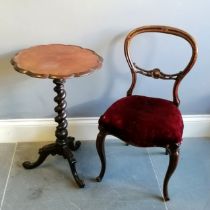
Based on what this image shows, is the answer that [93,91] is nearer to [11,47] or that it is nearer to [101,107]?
[101,107]

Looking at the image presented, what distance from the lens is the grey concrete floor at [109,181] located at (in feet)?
5.78

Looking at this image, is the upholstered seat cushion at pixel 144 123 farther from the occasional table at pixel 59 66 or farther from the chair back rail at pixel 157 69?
the occasional table at pixel 59 66

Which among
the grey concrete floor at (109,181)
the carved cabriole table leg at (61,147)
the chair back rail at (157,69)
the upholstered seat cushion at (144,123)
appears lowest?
the grey concrete floor at (109,181)

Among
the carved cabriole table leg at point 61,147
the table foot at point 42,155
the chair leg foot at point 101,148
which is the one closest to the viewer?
the chair leg foot at point 101,148

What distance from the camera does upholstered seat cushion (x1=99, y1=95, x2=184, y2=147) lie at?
1.61 m

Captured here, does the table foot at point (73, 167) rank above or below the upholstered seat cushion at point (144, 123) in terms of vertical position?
below

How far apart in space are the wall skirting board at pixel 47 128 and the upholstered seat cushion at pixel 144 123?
54cm

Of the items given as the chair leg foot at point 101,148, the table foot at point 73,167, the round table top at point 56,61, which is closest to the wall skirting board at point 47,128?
the table foot at point 73,167

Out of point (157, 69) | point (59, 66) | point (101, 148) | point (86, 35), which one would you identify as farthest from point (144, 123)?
point (86, 35)

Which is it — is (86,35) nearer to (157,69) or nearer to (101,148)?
(157,69)

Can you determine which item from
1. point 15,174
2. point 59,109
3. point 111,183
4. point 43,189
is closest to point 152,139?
point 111,183

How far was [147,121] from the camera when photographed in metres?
1.65

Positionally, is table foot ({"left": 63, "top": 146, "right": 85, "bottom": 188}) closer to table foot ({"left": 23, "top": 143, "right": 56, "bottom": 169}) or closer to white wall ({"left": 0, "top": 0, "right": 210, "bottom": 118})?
table foot ({"left": 23, "top": 143, "right": 56, "bottom": 169})

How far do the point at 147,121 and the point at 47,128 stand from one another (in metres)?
0.91
